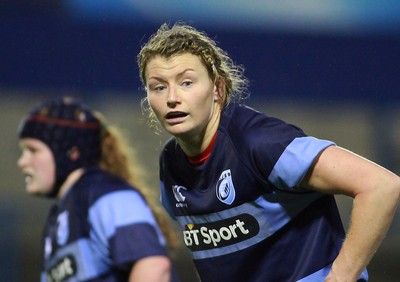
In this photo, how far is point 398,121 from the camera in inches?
157

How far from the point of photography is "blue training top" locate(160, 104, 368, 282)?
1.92m

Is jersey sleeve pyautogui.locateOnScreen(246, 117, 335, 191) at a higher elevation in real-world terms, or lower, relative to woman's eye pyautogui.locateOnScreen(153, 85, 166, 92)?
lower

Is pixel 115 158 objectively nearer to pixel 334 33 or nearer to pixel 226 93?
pixel 226 93

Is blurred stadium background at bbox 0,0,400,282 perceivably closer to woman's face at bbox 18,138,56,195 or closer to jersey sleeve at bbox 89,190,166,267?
woman's face at bbox 18,138,56,195

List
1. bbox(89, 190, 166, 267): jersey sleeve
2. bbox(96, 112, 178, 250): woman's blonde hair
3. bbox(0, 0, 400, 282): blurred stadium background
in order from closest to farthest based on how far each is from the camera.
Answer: bbox(89, 190, 166, 267): jersey sleeve
bbox(96, 112, 178, 250): woman's blonde hair
bbox(0, 0, 400, 282): blurred stadium background

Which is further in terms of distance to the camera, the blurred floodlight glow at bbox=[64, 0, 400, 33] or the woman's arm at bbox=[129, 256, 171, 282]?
the blurred floodlight glow at bbox=[64, 0, 400, 33]

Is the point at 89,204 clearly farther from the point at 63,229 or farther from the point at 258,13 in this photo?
the point at 258,13

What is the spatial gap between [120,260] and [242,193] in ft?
0.99

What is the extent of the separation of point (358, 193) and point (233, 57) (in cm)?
200

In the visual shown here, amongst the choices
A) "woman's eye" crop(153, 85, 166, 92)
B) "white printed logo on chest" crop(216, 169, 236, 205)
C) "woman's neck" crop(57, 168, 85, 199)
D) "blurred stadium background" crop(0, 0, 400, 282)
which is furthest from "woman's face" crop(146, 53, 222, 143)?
"blurred stadium background" crop(0, 0, 400, 282)

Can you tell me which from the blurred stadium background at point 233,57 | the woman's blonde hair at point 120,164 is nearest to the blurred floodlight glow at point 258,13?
the blurred stadium background at point 233,57

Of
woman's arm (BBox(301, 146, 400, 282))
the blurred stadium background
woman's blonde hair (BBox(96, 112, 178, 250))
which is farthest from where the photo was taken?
the blurred stadium background

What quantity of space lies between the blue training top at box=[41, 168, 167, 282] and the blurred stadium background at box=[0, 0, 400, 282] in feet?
5.45

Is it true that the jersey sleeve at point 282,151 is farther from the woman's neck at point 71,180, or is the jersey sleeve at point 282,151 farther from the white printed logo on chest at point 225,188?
the woman's neck at point 71,180
